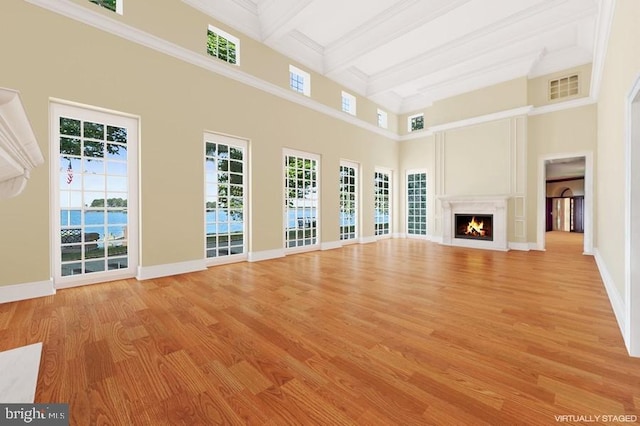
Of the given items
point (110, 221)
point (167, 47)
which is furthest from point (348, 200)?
point (110, 221)

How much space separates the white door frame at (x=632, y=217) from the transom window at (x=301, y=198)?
4.79 meters

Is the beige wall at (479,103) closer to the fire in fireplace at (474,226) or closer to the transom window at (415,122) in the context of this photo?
the transom window at (415,122)

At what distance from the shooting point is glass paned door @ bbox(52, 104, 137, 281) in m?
3.23

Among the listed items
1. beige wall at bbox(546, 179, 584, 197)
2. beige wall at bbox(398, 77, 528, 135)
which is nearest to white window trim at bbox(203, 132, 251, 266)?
beige wall at bbox(398, 77, 528, 135)

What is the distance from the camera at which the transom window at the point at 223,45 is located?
4.55m

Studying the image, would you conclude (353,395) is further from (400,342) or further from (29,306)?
(29,306)

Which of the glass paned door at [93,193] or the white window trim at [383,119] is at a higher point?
the white window trim at [383,119]

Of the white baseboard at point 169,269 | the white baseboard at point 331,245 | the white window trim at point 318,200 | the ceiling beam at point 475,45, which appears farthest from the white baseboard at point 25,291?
the ceiling beam at point 475,45

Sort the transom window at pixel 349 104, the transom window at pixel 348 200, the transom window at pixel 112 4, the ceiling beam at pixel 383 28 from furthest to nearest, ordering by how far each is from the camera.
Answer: the transom window at pixel 349 104, the transom window at pixel 348 200, the ceiling beam at pixel 383 28, the transom window at pixel 112 4

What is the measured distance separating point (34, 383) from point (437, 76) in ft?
27.2

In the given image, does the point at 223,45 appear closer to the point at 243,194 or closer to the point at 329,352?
the point at 243,194

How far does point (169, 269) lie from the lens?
3.91 meters

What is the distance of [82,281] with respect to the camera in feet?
10.9

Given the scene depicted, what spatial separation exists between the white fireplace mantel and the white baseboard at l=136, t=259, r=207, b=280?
6.11 metres
